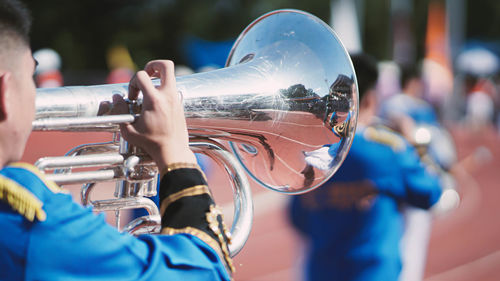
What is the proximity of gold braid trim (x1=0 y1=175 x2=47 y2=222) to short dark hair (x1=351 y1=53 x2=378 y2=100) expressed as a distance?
2.49 m

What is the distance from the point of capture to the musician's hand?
4.25 ft

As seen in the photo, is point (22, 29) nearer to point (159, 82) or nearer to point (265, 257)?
point (159, 82)

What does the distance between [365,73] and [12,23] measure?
249 cm

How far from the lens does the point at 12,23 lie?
118 centimetres

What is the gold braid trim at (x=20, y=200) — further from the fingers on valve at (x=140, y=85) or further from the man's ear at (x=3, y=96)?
the fingers on valve at (x=140, y=85)

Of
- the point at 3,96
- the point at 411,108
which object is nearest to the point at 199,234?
the point at 3,96

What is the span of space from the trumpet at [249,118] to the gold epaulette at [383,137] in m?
1.47

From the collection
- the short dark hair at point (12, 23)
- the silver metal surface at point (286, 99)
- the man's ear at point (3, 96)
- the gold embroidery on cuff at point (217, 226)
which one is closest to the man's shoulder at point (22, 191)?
the man's ear at point (3, 96)

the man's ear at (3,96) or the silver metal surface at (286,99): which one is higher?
the silver metal surface at (286,99)

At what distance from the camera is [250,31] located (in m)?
1.99

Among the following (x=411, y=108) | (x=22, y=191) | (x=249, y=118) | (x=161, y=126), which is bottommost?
(x=22, y=191)

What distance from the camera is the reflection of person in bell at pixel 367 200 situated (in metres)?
3.29

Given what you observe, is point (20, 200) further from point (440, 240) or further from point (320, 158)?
point (440, 240)

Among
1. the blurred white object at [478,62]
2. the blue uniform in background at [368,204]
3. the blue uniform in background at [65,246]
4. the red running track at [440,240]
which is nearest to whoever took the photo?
the blue uniform in background at [65,246]
